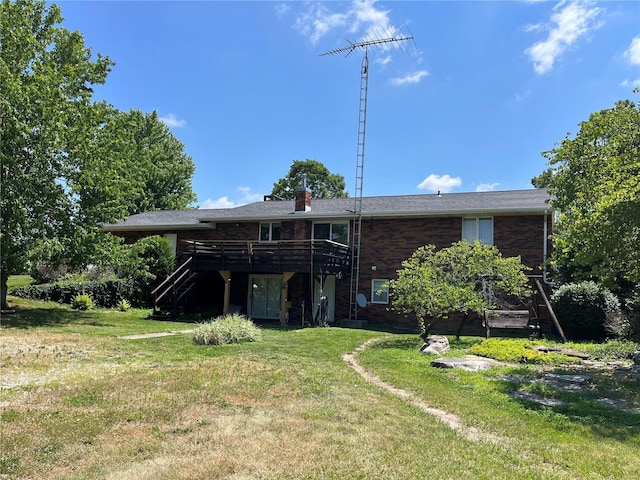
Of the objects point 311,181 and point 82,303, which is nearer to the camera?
point 82,303

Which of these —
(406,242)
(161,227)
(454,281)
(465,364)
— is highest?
(161,227)

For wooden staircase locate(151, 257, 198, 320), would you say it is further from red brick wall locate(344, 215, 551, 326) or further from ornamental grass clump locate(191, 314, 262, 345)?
ornamental grass clump locate(191, 314, 262, 345)

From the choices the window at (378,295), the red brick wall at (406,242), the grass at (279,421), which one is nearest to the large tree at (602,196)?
the grass at (279,421)

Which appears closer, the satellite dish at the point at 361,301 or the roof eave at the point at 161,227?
the satellite dish at the point at 361,301

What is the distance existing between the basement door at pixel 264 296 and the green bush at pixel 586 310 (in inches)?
464

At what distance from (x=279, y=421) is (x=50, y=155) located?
541 inches

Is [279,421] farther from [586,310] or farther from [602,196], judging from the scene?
[586,310]

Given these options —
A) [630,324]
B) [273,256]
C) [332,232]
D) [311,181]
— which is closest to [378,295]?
[332,232]

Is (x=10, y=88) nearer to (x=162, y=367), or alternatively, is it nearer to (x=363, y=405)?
(x=162, y=367)

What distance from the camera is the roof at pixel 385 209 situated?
18420 millimetres

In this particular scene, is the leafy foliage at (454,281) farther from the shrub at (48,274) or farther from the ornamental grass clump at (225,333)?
the shrub at (48,274)

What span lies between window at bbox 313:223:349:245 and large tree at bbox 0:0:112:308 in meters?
9.96

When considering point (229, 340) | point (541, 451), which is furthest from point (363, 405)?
point (229, 340)

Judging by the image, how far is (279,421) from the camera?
5176 millimetres
